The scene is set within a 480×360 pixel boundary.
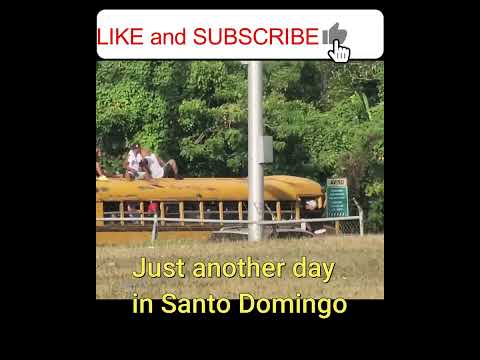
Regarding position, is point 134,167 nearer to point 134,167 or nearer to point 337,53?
point 134,167

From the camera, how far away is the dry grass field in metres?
12.9

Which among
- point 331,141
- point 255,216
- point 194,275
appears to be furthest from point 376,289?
point 331,141

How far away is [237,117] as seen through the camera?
28.5 metres

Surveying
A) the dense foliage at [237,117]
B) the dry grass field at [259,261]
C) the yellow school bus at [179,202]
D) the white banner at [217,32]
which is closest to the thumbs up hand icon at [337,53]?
the white banner at [217,32]

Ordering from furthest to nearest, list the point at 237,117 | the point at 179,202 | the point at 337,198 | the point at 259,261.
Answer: the point at 237,117 → the point at 337,198 → the point at 179,202 → the point at 259,261

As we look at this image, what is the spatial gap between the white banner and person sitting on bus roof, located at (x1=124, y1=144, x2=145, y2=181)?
479 inches

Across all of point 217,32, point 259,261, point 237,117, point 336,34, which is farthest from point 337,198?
point 217,32

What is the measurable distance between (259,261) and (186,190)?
32.0 ft

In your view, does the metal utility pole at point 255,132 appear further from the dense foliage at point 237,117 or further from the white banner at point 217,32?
the dense foliage at point 237,117

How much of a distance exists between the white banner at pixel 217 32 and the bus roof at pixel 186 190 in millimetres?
11400

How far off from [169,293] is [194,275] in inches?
36.5

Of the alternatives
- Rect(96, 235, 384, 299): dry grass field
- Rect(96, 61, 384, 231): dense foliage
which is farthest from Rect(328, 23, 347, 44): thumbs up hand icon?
Rect(96, 61, 384, 231): dense foliage

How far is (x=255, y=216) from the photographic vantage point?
773 inches

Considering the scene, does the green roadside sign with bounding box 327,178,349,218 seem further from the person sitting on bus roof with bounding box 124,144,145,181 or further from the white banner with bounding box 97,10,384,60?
the white banner with bounding box 97,10,384,60
